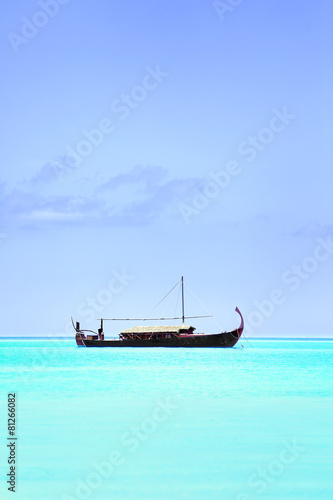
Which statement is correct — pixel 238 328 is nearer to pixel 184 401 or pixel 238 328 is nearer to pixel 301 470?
pixel 184 401

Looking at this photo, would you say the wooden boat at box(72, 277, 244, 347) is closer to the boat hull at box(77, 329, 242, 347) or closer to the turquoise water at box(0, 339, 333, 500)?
the boat hull at box(77, 329, 242, 347)

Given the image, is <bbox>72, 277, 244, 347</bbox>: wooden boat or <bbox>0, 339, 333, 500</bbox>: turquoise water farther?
<bbox>72, 277, 244, 347</bbox>: wooden boat

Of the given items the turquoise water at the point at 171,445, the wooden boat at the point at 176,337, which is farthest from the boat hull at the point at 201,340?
the turquoise water at the point at 171,445

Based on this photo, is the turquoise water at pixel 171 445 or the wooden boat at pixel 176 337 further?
the wooden boat at pixel 176 337

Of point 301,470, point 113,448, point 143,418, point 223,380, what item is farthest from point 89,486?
point 223,380

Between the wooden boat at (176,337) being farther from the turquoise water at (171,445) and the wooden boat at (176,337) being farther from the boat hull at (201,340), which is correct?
the turquoise water at (171,445)

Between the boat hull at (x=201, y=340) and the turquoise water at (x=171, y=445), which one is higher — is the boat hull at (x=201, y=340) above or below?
below

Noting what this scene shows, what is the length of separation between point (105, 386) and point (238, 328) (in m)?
40.1

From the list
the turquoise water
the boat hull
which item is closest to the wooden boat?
the boat hull

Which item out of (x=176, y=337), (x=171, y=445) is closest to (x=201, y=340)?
(x=176, y=337)

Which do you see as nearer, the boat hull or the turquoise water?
the turquoise water

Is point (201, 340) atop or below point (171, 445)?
below

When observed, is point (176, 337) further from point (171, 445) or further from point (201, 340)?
point (171, 445)

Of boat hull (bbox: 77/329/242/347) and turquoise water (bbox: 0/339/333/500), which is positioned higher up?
turquoise water (bbox: 0/339/333/500)
